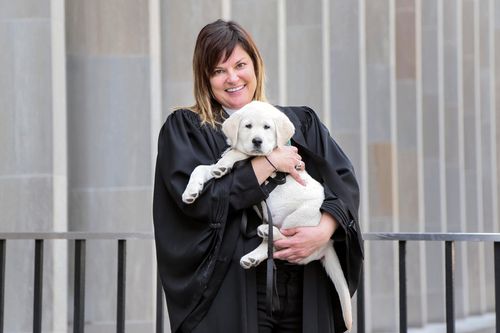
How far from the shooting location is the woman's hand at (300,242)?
4.28m

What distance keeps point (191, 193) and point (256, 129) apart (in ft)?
1.15

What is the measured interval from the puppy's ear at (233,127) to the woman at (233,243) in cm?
10

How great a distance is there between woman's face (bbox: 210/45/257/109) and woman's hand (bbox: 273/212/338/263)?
2.06 feet

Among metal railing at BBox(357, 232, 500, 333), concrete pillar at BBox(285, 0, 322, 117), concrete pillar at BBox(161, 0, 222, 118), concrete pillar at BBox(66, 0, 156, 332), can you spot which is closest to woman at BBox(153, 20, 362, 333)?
metal railing at BBox(357, 232, 500, 333)

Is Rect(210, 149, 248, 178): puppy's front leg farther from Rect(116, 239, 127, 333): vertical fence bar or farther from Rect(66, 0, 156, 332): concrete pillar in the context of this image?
Rect(66, 0, 156, 332): concrete pillar

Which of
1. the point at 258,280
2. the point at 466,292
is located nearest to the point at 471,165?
the point at 466,292

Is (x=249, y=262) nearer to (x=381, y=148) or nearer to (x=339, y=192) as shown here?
(x=339, y=192)

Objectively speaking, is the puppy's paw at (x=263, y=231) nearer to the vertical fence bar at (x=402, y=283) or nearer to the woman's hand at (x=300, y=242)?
the woman's hand at (x=300, y=242)

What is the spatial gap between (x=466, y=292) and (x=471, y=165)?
340cm

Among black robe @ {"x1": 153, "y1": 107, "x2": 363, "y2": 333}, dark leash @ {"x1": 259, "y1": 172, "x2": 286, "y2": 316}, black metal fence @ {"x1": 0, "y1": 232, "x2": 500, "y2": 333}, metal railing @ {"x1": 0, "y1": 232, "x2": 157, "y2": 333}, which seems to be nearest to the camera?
dark leash @ {"x1": 259, "y1": 172, "x2": 286, "y2": 316}

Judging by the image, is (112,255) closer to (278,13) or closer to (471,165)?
(278,13)

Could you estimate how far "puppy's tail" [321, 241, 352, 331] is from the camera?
4422mm

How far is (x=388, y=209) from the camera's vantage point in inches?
732

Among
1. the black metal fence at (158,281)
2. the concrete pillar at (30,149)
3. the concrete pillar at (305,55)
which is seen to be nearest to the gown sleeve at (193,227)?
the black metal fence at (158,281)
